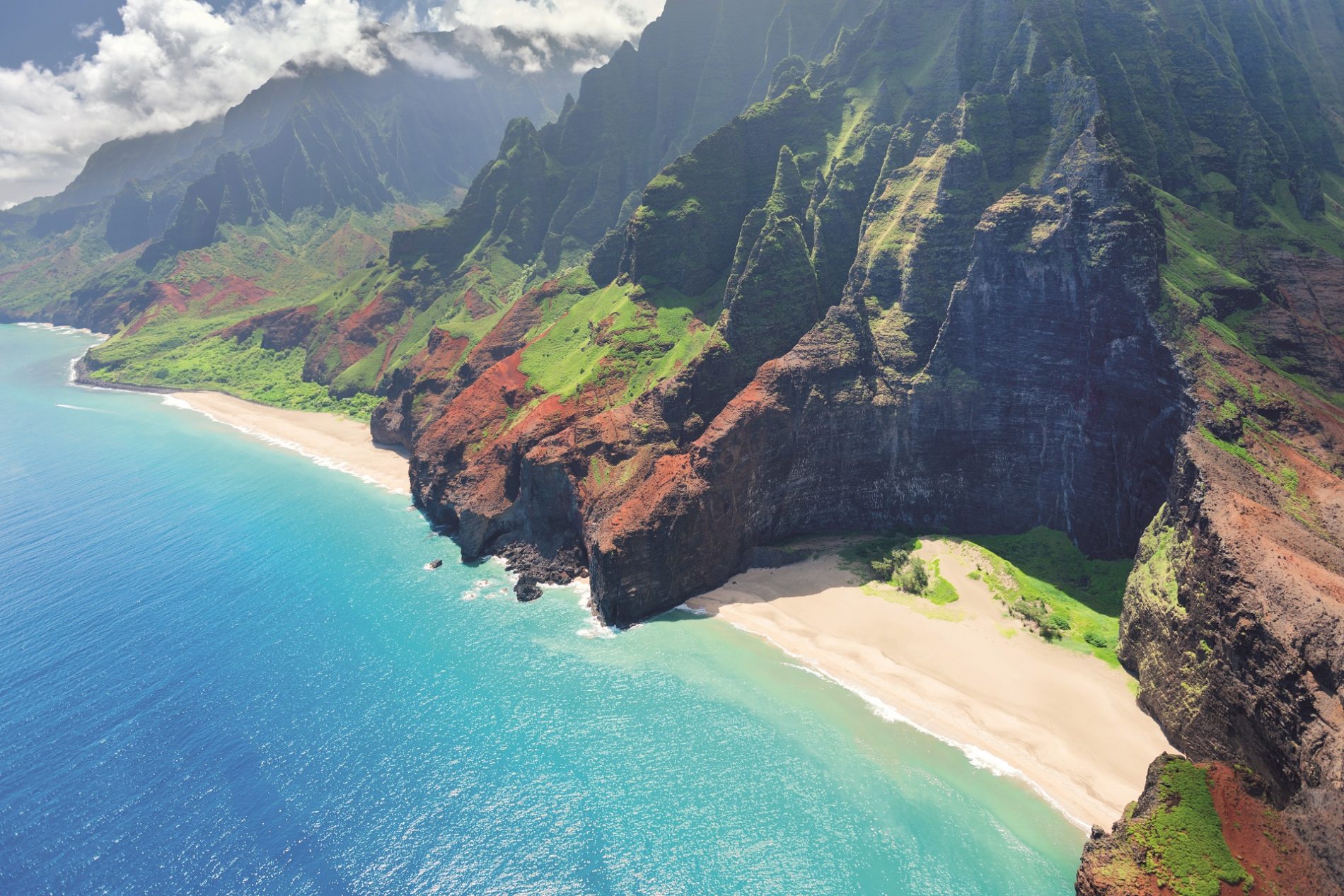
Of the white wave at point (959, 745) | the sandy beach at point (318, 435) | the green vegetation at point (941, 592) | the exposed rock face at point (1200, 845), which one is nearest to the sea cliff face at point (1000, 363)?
the exposed rock face at point (1200, 845)

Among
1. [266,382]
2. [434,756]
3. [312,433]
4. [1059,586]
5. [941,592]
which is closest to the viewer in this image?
[434,756]

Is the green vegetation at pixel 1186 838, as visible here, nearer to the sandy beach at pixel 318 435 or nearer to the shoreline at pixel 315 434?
the shoreline at pixel 315 434

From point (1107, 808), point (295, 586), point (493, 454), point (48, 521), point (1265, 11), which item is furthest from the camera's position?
point (1265, 11)

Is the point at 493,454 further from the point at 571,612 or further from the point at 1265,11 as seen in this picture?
the point at 1265,11

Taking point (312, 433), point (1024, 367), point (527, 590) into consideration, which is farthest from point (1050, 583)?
point (312, 433)

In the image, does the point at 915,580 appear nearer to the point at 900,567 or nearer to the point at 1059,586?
the point at 900,567

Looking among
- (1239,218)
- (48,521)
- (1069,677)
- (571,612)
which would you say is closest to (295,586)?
(571,612)
